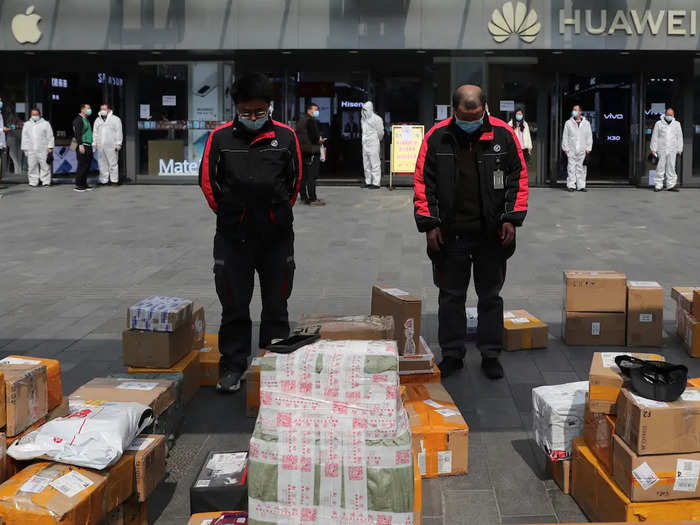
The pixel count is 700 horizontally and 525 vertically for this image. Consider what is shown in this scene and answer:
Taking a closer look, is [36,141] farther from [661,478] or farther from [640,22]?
[661,478]

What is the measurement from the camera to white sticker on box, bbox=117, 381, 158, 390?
429 cm

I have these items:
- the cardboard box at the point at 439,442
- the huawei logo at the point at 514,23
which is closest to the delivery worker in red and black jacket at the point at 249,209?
the cardboard box at the point at 439,442

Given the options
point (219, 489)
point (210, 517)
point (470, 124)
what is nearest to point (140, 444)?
point (219, 489)

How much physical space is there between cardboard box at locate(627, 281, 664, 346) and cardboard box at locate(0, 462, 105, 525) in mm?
4183

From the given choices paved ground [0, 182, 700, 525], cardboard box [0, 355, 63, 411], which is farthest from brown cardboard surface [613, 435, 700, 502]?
cardboard box [0, 355, 63, 411]

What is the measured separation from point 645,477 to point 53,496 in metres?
2.19

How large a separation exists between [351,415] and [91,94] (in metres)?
18.3

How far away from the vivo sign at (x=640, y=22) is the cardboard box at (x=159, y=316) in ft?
46.7

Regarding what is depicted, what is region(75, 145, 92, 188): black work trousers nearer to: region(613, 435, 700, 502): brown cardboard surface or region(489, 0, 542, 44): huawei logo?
region(489, 0, 542, 44): huawei logo

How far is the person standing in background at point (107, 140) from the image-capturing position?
18203 millimetres

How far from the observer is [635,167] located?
61.4 feet

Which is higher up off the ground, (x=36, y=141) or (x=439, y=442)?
(x=36, y=141)

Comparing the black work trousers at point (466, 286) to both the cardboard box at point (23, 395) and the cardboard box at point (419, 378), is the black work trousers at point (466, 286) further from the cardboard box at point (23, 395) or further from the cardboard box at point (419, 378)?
the cardboard box at point (23, 395)

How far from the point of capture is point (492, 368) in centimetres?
548
